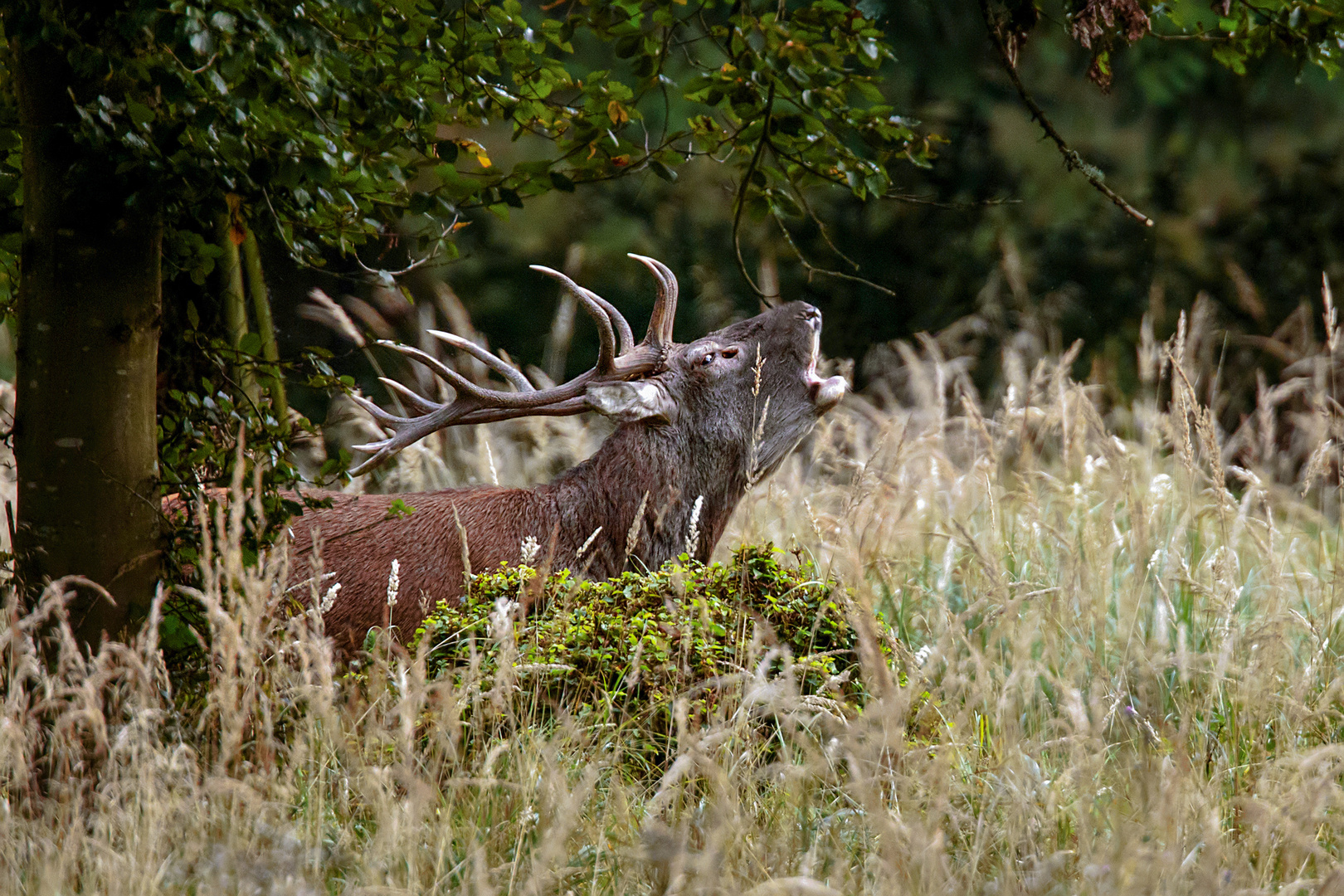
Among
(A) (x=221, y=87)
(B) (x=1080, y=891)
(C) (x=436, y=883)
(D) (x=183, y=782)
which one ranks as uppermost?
(A) (x=221, y=87)

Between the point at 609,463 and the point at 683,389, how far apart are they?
407mm

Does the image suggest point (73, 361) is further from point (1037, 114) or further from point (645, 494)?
point (1037, 114)

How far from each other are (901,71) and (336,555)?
19.8 ft

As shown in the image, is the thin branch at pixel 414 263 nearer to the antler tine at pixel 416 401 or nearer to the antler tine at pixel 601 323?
the antler tine at pixel 601 323

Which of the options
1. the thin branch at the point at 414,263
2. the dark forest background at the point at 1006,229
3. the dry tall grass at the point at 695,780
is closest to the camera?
the dry tall grass at the point at 695,780

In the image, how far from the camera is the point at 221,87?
2783 millimetres

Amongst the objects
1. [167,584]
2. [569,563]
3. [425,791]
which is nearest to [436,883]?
[425,791]

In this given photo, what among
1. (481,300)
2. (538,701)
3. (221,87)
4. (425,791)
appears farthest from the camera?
(481,300)

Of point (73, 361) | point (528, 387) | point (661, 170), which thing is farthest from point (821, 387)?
point (73, 361)

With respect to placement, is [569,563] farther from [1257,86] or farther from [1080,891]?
[1257,86]

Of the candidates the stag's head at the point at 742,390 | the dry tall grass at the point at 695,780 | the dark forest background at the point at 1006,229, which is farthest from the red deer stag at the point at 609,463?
the dark forest background at the point at 1006,229

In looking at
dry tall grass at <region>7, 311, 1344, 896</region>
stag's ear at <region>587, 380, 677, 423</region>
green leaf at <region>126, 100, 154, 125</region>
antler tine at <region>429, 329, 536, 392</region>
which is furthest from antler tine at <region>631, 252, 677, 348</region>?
green leaf at <region>126, 100, 154, 125</region>

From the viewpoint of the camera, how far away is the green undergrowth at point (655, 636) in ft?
10.4

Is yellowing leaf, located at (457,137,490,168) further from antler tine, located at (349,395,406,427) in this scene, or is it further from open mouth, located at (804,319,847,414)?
open mouth, located at (804,319,847,414)
